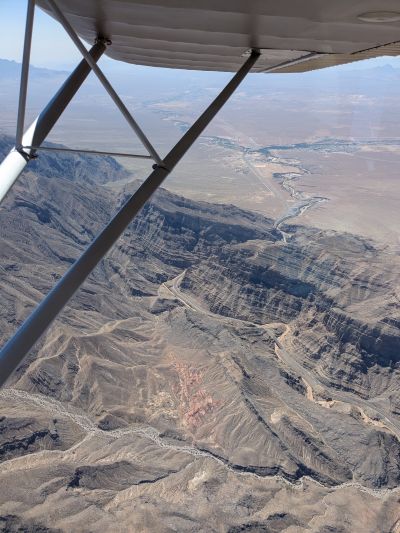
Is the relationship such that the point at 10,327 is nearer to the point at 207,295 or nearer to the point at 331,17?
the point at 207,295

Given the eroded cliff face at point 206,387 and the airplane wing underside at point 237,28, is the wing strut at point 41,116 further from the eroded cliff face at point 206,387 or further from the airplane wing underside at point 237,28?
the eroded cliff face at point 206,387

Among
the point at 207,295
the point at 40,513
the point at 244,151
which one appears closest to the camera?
the point at 40,513

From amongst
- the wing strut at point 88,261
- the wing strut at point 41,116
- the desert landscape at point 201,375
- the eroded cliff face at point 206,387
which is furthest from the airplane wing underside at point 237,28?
the eroded cliff face at point 206,387

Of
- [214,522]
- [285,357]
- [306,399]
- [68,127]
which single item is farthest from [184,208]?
[68,127]

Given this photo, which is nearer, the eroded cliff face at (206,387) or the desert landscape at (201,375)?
the desert landscape at (201,375)

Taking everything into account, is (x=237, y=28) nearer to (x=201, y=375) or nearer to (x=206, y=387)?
(x=206, y=387)

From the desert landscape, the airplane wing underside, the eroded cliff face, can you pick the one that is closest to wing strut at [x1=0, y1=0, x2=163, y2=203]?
the airplane wing underside
